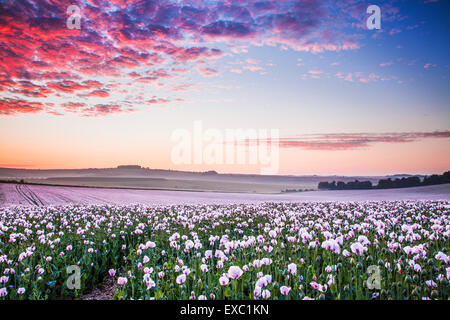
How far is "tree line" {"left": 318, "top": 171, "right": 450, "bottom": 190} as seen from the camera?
175 feet

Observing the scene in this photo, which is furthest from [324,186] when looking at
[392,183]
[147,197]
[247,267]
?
[247,267]

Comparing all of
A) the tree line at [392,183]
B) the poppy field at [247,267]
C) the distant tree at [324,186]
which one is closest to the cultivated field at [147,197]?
the tree line at [392,183]

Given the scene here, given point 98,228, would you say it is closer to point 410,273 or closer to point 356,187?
point 410,273

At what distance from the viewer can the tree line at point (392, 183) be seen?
5332cm

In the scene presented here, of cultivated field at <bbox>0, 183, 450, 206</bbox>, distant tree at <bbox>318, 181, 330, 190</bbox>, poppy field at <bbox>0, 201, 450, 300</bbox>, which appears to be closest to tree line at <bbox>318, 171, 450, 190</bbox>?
distant tree at <bbox>318, 181, 330, 190</bbox>

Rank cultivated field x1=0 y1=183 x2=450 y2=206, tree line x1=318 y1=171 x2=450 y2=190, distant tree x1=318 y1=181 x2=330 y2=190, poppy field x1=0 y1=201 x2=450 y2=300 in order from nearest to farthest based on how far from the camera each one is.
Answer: poppy field x1=0 y1=201 x2=450 y2=300 < cultivated field x1=0 y1=183 x2=450 y2=206 < tree line x1=318 y1=171 x2=450 y2=190 < distant tree x1=318 y1=181 x2=330 y2=190

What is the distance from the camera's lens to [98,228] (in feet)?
33.3

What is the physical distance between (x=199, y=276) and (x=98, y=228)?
21.2 feet

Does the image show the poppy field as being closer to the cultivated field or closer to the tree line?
the cultivated field

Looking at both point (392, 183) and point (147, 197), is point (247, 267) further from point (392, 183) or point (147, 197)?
point (392, 183)

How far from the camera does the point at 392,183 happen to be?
61.4m

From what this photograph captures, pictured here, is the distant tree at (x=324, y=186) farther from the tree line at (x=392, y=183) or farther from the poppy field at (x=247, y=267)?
the poppy field at (x=247, y=267)
